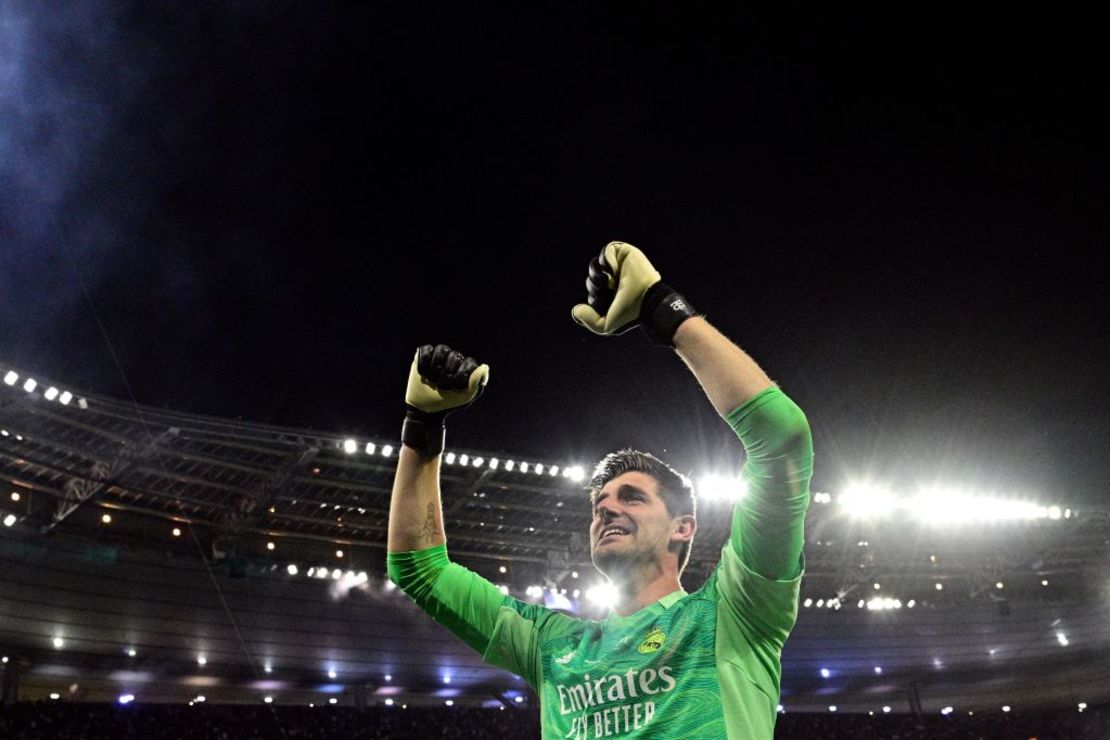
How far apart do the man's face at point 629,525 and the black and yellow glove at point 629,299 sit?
563 mm

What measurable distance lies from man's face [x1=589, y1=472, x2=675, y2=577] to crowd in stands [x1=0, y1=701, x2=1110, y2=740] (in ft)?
69.2

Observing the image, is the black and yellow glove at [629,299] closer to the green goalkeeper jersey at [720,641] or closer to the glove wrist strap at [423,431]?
the green goalkeeper jersey at [720,641]

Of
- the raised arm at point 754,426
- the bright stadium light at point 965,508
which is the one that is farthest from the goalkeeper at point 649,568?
the bright stadium light at point 965,508

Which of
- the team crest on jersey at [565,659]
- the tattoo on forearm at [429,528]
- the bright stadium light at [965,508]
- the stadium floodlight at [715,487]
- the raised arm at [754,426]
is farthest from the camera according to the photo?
the bright stadium light at [965,508]

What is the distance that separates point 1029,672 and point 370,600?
106ft

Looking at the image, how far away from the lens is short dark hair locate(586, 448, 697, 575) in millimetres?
2879

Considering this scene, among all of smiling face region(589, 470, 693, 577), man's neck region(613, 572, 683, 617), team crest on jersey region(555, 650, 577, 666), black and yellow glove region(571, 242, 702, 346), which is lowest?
team crest on jersey region(555, 650, 577, 666)

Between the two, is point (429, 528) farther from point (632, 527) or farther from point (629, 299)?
point (629, 299)

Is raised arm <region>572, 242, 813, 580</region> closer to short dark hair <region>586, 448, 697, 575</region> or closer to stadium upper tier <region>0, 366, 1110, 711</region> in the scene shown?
short dark hair <region>586, 448, 697, 575</region>

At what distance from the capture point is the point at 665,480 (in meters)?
2.90

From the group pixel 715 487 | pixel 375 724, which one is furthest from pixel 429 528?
pixel 375 724

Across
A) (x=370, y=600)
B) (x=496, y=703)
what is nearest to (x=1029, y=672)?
(x=496, y=703)

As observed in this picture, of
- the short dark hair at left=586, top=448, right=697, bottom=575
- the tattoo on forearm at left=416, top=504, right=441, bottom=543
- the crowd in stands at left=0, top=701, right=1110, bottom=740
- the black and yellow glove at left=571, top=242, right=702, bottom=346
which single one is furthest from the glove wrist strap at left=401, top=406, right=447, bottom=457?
the crowd in stands at left=0, top=701, right=1110, bottom=740

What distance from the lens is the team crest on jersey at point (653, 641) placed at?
2514 mm
